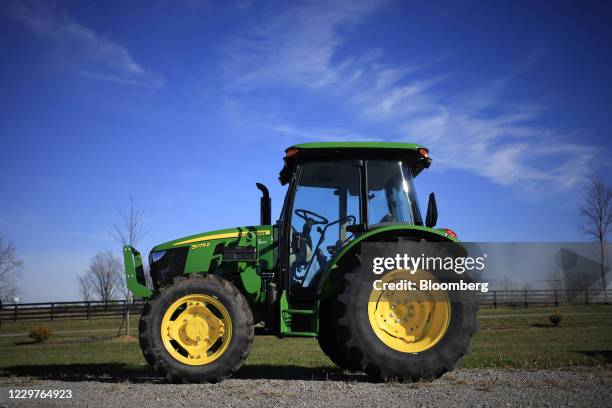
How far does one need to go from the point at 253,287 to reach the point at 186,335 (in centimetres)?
92

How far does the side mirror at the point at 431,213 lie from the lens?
5.81 m

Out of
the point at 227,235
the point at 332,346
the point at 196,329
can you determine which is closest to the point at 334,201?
the point at 227,235

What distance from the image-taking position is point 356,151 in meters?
5.89

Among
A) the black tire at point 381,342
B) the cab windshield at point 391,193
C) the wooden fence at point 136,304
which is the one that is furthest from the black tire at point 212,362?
the wooden fence at point 136,304

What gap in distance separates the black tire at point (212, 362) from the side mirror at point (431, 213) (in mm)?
2180

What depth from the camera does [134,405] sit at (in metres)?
4.38

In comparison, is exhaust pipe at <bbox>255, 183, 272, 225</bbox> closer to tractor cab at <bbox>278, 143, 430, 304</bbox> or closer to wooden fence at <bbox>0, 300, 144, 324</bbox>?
tractor cab at <bbox>278, 143, 430, 304</bbox>

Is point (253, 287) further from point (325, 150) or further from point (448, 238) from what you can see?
point (448, 238)

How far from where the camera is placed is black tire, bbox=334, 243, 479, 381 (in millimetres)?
5129

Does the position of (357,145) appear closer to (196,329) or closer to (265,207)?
(265,207)

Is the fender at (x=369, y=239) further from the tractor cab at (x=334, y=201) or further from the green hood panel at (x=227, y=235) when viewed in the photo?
the green hood panel at (x=227, y=235)

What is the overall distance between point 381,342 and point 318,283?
2.97 ft

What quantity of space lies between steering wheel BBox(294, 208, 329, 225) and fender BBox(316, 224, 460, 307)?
520 millimetres

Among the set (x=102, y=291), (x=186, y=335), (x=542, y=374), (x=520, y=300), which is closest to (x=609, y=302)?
(x=520, y=300)
